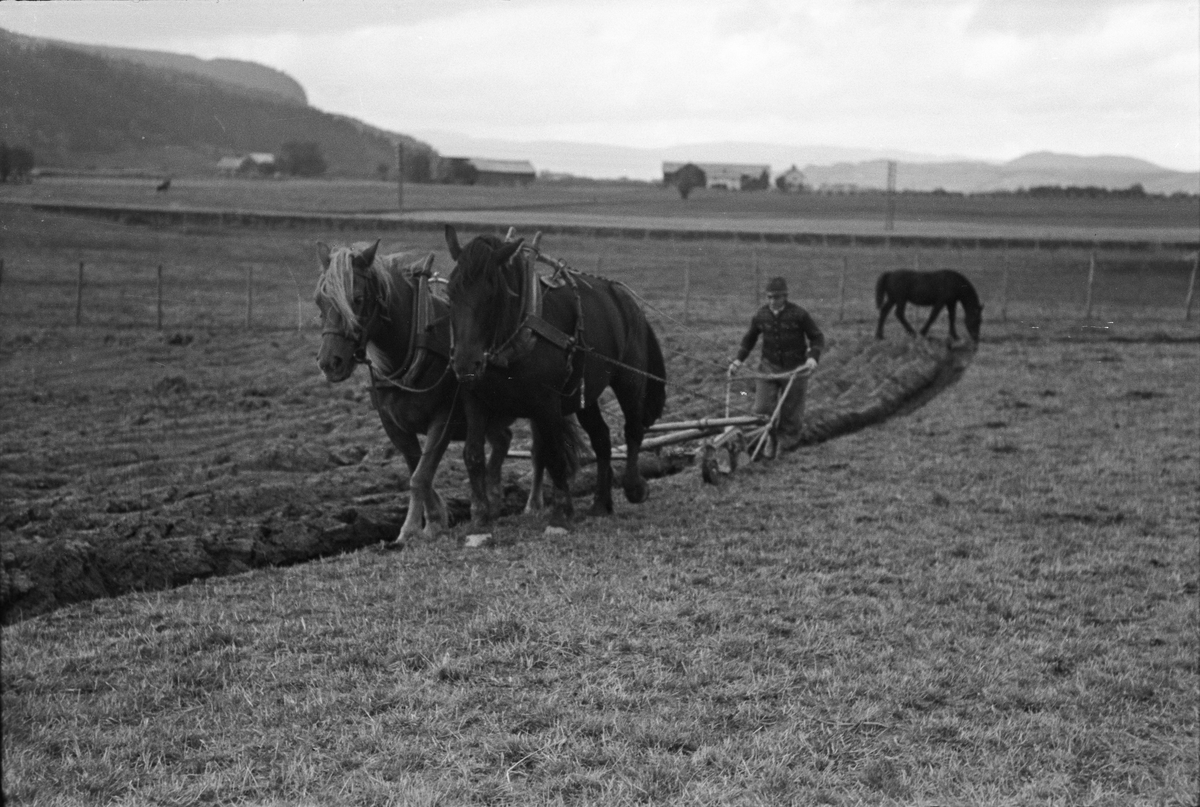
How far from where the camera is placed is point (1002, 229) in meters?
41.2

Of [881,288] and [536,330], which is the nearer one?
[536,330]

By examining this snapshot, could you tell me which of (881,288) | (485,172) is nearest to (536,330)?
(881,288)

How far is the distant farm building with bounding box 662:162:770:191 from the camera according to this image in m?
67.5

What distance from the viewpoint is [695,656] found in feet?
20.2

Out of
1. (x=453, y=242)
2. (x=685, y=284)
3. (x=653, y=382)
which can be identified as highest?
(x=453, y=242)

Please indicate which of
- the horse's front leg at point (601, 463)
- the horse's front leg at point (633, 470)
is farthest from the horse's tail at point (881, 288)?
the horse's front leg at point (601, 463)

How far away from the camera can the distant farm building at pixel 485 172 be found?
43188 millimetres

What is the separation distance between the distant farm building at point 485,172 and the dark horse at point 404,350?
31.4m

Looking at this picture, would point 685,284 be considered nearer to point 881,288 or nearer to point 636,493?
point 881,288

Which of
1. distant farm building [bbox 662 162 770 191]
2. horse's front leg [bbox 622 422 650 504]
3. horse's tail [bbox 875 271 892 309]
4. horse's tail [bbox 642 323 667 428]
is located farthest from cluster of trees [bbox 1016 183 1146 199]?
horse's front leg [bbox 622 422 650 504]

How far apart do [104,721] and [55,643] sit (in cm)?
135

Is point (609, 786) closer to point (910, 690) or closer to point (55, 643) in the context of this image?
point (910, 690)

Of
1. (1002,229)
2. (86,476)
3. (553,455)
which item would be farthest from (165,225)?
(553,455)

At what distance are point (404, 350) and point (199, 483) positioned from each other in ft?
8.69
